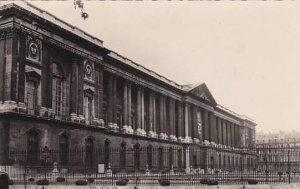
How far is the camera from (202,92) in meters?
84.1

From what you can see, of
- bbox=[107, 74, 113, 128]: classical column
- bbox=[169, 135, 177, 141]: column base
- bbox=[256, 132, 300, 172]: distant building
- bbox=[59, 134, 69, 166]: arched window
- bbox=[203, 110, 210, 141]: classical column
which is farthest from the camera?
bbox=[203, 110, 210, 141]: classical column

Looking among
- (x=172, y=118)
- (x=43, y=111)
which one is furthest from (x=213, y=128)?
(x=43, y=111)

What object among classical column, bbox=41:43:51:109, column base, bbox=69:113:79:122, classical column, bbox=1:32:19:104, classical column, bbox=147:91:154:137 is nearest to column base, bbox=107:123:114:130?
column base, bbox=69:113:79:122

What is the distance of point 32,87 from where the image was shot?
38.1 m

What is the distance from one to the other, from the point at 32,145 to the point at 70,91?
9081 mm

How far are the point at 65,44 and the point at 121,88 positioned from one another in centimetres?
1637

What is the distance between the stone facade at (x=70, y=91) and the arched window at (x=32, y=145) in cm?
21

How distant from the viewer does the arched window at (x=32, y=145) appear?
3594cm

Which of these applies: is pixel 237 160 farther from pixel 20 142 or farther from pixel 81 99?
pixel 20 142

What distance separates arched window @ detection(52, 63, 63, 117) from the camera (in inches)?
1654

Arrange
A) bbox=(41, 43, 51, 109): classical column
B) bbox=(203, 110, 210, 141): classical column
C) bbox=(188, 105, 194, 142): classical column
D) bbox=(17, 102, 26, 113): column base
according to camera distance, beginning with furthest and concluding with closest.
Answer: bbox=(203, 110, 210, 141): classical column → bbox=(188, 105, 194, 142): classical column → bbox=(41, 43, 51, 109): classical column → bbox=(17, 102, 26, 113): column base

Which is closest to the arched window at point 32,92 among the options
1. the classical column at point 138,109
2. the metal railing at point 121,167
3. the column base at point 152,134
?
the metal railing at point 121,167

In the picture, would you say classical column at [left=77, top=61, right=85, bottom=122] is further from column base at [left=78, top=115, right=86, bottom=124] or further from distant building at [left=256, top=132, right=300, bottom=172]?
distant building at [left=256, top=132, right=300, bottom=172]

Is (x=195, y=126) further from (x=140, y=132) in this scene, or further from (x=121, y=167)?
(x=121, y=167)
